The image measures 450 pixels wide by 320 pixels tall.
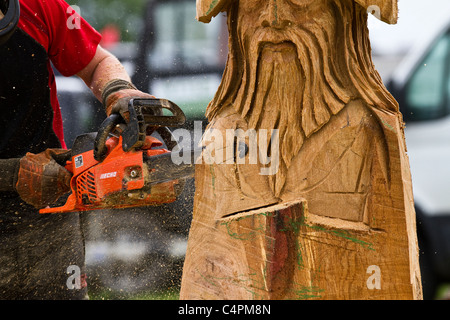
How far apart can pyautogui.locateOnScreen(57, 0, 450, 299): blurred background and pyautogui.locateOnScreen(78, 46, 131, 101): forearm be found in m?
0.73

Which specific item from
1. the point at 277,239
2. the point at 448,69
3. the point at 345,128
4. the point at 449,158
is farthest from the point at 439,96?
the point at 277,239

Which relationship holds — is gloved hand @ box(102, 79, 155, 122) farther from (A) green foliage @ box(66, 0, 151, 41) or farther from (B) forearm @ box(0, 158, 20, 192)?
(A) green foliage @ box(66, 0, 151, 41)

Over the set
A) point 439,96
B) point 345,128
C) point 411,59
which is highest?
point 411,59

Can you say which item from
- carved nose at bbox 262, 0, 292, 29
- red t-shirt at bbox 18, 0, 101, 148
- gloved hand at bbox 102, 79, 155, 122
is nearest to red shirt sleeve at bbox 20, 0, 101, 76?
red t-shirt at bbox 18, 0, 101, 148

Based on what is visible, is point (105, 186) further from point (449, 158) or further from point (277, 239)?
point (449, 158)

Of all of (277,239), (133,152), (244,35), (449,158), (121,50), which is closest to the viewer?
(277,239)

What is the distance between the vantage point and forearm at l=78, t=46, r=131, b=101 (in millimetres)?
2344

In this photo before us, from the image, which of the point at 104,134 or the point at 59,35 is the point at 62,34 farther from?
the point at 104,134

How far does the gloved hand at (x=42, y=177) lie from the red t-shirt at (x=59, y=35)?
1.11ft

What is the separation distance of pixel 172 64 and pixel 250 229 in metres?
2.31

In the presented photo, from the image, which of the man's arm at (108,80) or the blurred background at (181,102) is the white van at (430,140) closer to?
the blurred background at (181,102)

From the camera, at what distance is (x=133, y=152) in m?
1.86
